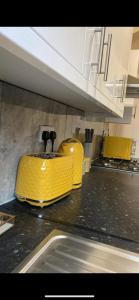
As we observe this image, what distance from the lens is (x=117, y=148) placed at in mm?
2508

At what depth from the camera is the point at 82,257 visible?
59 centimetres

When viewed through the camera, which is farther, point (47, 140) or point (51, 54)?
point (47, 140)

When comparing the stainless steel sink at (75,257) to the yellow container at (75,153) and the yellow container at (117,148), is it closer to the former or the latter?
the yellow container at (75,153)

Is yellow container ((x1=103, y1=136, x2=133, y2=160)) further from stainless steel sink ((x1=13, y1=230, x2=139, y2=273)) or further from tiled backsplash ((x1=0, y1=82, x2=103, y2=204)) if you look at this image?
stainless steel sink ((x1=13, y1=230, x2=139, y2=273))

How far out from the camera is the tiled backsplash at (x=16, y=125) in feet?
2.62

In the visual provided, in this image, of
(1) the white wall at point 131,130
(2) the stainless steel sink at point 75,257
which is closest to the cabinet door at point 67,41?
(2) the stainless steel sink at point 75,257

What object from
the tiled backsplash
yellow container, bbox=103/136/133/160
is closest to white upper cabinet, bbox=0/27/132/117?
the tiled backsplash

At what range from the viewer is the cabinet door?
40 cm

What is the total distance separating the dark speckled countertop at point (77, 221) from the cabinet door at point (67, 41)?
46 centimetres

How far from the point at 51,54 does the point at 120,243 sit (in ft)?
1.73

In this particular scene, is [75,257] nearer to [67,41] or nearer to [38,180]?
[38,180]

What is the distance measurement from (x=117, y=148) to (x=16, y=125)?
1.80m
